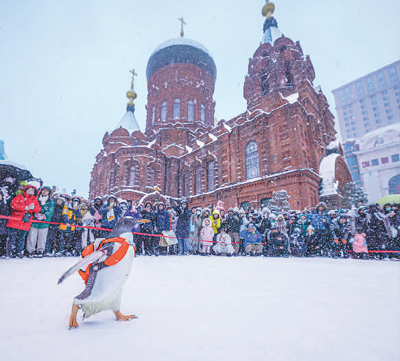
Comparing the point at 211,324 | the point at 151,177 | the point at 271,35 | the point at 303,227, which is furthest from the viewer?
the point at 271,35

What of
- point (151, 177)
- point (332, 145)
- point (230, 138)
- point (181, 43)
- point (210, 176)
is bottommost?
point (210, 176)

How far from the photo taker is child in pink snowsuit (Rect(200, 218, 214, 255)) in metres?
9.20

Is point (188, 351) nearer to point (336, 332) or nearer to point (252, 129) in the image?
point (336, 332)

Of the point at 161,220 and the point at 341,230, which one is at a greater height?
the point at 161,220

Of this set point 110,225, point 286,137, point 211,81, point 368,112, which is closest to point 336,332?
point 110,225

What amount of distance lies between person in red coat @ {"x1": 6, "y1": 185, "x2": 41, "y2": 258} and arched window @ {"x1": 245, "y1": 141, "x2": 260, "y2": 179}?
1585 cm

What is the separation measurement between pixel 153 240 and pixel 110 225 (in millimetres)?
1857

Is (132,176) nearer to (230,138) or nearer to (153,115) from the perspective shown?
(153,115)

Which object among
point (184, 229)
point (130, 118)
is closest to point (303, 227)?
point (184, 229)

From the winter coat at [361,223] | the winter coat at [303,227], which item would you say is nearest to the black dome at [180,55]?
the winter coat at [303,227]

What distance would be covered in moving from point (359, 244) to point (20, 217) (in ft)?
33.1

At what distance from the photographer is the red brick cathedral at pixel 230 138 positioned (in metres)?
18.0

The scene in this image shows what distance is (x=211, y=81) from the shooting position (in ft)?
101

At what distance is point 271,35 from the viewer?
81.8 ft
